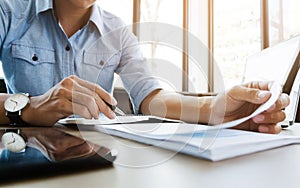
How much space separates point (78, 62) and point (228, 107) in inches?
23.8

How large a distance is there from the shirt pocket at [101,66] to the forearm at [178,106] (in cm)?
19

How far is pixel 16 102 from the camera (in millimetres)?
625

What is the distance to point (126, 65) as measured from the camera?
107cm

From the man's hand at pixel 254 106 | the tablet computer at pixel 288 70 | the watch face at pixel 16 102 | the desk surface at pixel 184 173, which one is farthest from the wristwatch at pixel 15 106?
the tablet computer at pixel 288 70

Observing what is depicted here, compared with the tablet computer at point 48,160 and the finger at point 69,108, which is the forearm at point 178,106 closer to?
the finger at point 69,108

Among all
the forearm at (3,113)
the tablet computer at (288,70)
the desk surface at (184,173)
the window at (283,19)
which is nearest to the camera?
the desk surface at (184,173)

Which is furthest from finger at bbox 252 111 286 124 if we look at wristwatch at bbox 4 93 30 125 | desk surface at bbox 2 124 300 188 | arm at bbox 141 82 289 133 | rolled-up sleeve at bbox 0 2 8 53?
rolled-up sleeve at bbox 0 2 8 53

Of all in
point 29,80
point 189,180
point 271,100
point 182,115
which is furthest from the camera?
point 29,80

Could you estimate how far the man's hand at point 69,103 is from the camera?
54 cm

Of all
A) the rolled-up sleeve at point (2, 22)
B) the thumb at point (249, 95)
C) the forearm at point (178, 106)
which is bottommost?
the forearm at point (178, 106)

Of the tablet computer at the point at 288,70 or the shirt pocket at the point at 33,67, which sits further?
the shirt pocket at the point at 33,67

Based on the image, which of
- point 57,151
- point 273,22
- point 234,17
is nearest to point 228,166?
point 57,151

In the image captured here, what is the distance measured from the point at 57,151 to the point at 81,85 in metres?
0.29

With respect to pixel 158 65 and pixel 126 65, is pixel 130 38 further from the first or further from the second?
pixel 158 65
